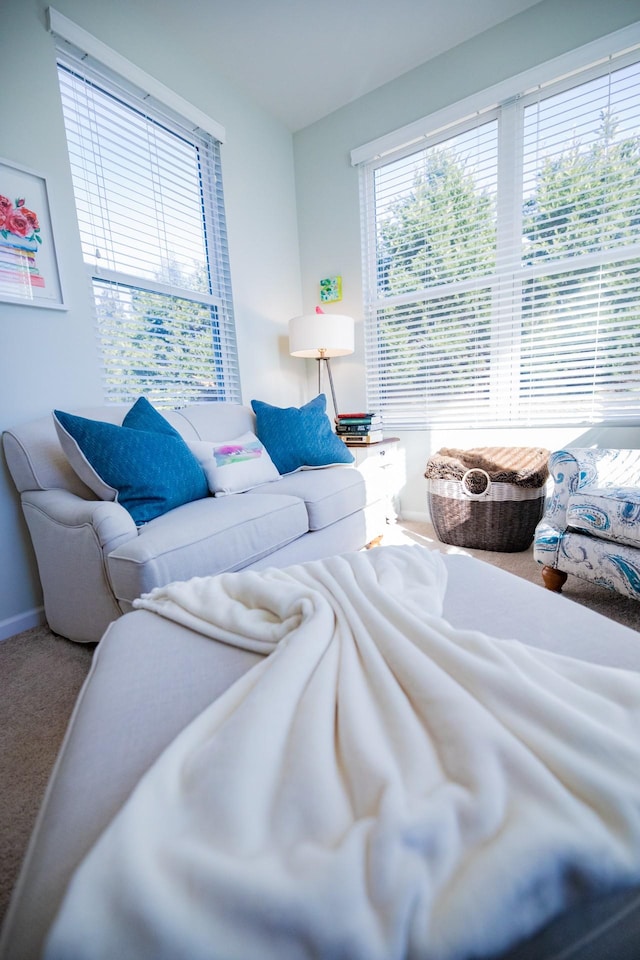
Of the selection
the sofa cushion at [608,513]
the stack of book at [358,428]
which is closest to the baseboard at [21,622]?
the stack of book at [358,428]

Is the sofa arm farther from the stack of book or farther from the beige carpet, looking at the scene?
the stack of book

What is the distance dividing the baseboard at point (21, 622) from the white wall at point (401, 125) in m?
2.31

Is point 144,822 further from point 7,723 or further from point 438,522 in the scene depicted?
point 438,522

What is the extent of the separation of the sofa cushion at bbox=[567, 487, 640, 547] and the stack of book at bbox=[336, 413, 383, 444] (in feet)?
4.28

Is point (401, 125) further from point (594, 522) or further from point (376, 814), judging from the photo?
point (376, 814)

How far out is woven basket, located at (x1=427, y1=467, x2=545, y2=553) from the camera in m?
2.34

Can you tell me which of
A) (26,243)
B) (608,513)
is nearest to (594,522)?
(608,513)

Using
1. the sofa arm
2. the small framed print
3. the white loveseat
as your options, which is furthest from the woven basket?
the sofa arm

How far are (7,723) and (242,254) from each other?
9.25ft

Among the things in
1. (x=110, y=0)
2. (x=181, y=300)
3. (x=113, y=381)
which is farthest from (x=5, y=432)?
(x=110, y=0)

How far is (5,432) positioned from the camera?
5.56ft

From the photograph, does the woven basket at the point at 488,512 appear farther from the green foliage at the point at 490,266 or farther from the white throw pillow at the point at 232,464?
the white throw pillow at the point at 232,464

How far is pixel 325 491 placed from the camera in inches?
79.0

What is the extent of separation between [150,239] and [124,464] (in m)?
1.54
